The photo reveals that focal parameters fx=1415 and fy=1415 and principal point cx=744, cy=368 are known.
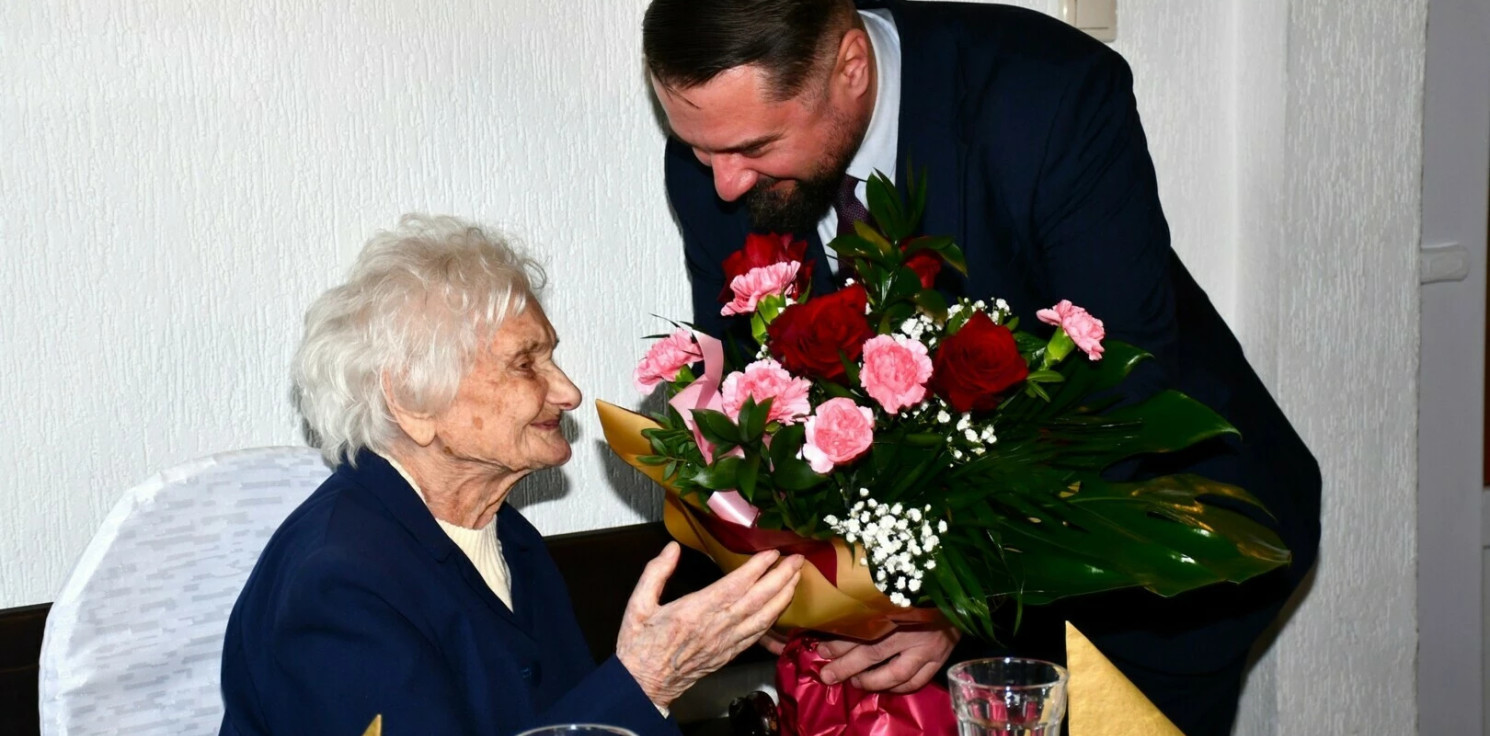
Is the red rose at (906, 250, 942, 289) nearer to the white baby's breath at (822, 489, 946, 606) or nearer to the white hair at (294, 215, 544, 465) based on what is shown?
the white baby's breath at (822, 489, 946, 606)

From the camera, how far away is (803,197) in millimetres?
1978

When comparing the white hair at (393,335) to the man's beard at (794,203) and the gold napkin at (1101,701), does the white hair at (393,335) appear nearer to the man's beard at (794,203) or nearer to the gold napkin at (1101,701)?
the man's beard at (794,203)

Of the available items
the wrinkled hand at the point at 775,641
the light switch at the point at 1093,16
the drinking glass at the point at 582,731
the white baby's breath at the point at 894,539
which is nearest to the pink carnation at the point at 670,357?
the white baby's breath at the point at 894,539

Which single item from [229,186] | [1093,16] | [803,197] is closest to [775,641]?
[803,197]

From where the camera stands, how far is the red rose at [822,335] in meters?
1.42

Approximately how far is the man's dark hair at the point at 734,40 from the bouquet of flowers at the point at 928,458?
0.41 m

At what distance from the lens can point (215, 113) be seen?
81.0 inches

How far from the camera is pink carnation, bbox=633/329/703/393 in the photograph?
1.62 m

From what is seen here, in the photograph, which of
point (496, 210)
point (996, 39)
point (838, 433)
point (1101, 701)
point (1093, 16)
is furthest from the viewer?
point (1093, 16)

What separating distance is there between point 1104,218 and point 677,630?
816mm

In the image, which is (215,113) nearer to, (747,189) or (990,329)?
(747,189)

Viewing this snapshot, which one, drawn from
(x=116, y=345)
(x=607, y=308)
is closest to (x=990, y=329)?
(x=607, y=308)

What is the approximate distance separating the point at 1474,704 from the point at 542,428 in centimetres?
267

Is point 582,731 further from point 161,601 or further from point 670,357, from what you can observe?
point 161,601
